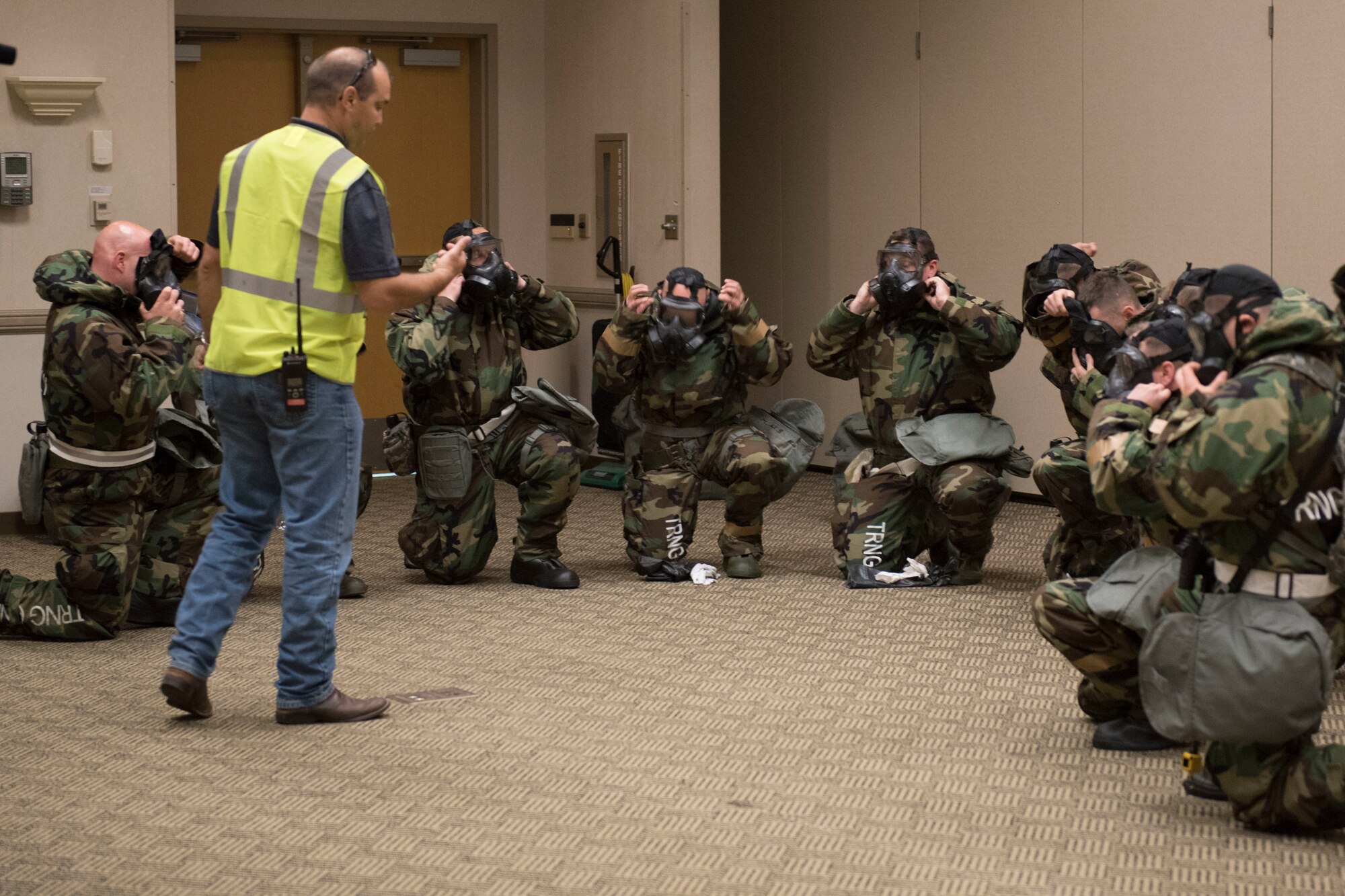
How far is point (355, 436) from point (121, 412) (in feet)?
3.84

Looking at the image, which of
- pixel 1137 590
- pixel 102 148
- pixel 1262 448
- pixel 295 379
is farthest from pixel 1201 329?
pixel 102 148

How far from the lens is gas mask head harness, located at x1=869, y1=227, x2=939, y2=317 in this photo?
5223 millimetres

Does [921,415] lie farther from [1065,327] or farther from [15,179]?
[15,179]

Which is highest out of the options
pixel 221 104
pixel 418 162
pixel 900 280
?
pixel 221 104

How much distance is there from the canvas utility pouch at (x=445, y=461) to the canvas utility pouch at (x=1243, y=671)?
9.45 ft

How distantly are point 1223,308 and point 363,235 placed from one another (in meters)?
1.76

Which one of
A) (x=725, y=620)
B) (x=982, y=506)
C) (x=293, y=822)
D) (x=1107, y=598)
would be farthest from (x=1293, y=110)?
(x=293, y=822)

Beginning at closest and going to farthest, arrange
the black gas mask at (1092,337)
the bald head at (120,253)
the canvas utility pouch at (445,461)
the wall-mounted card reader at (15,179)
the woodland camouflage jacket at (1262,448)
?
the woodland camouflage jacket at (1262,448), the black gas mask at (1092,337), the bald head at (120,253), the canvas utility pouch at (445,461), the wall-mounted card reader at (15,179)

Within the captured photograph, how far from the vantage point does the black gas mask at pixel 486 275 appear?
5164 millimetres

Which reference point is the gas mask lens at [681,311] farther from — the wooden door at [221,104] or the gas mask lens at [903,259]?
the wooden door at [221,104]

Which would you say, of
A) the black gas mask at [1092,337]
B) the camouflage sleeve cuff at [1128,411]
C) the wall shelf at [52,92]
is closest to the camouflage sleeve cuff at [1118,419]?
the camouflage sleeve cuff at [1128,411]

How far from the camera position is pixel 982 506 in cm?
514

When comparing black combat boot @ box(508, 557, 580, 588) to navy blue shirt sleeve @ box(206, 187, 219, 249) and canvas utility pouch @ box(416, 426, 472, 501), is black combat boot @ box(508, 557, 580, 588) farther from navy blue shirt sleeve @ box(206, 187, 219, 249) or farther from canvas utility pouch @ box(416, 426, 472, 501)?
navy blue shirt sleeve @ box(206, 187, 219, 249)

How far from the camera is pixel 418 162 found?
866cm
